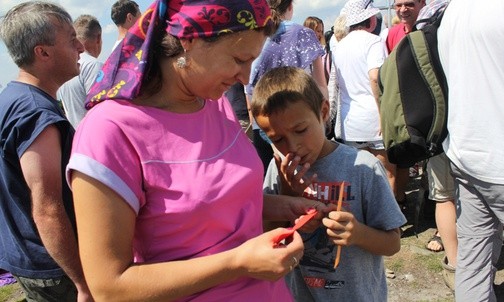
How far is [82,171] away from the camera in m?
1.12

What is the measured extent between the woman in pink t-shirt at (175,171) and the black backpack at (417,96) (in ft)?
4.85

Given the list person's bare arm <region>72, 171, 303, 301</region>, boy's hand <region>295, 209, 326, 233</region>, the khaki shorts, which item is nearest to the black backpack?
the khaki shorts

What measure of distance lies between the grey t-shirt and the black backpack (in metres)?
1.02

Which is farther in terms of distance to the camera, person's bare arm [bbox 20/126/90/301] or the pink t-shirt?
person's bare arm [bbox 20/126/90/301]

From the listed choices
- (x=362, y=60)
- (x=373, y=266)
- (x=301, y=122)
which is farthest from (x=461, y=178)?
(x=362, y=60)

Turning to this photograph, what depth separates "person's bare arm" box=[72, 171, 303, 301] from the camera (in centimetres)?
113

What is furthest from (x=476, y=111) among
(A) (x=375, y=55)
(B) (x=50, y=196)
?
(B) (x=50, y=196)

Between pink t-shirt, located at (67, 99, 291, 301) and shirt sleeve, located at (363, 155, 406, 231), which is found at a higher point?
pink t-shirt, located at (67, 99, 291, 301)

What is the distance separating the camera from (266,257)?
1.21 m

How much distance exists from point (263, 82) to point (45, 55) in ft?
3.34

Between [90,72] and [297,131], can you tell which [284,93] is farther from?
[90,72]

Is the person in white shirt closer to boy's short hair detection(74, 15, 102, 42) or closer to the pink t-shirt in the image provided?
the pink t-shirt

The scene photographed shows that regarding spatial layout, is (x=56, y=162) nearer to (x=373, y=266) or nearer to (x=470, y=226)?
(x=373, y=266)

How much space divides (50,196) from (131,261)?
33.6 inches
